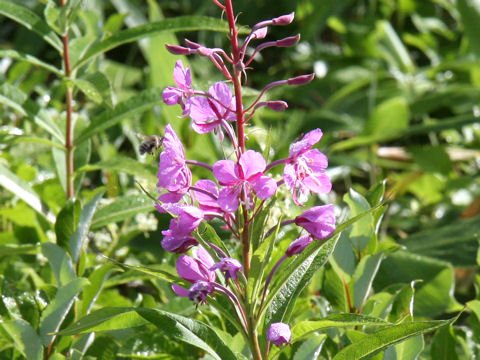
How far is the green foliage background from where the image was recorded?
137 cm

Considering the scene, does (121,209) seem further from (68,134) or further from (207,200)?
(207,200)

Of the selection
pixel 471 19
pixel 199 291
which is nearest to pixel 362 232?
pixel 199 291

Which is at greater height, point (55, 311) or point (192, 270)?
point (192, 270)

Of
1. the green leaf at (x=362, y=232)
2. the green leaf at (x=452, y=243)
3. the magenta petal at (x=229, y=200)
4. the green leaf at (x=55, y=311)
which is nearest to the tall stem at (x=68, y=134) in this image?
the green leaf at (x=55, y=311)

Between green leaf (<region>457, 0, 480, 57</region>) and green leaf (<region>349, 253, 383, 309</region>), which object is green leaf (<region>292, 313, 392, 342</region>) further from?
green leaf (<region>457, 0, 480, 57</region>)

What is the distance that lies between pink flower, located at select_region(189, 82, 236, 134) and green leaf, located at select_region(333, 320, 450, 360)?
14.2 inches

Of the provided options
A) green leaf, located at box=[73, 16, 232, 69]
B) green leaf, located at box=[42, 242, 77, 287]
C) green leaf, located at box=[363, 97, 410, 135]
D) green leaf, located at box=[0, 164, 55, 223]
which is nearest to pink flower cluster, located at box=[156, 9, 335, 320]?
green leaf, located at box=[42, 242, 77, 287]

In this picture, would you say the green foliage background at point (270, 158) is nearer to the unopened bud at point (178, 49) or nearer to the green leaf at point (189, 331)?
the green leaf at point (189, 331)

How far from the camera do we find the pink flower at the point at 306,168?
107cm

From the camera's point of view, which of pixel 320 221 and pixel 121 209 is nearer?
pixel 320 221

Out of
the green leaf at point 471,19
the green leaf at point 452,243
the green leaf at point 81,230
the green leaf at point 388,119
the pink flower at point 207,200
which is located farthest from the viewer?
the green leaf at point 471,19

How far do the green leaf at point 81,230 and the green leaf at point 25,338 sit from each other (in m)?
0.25

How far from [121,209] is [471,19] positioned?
2.14 metres

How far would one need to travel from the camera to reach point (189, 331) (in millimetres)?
1086
